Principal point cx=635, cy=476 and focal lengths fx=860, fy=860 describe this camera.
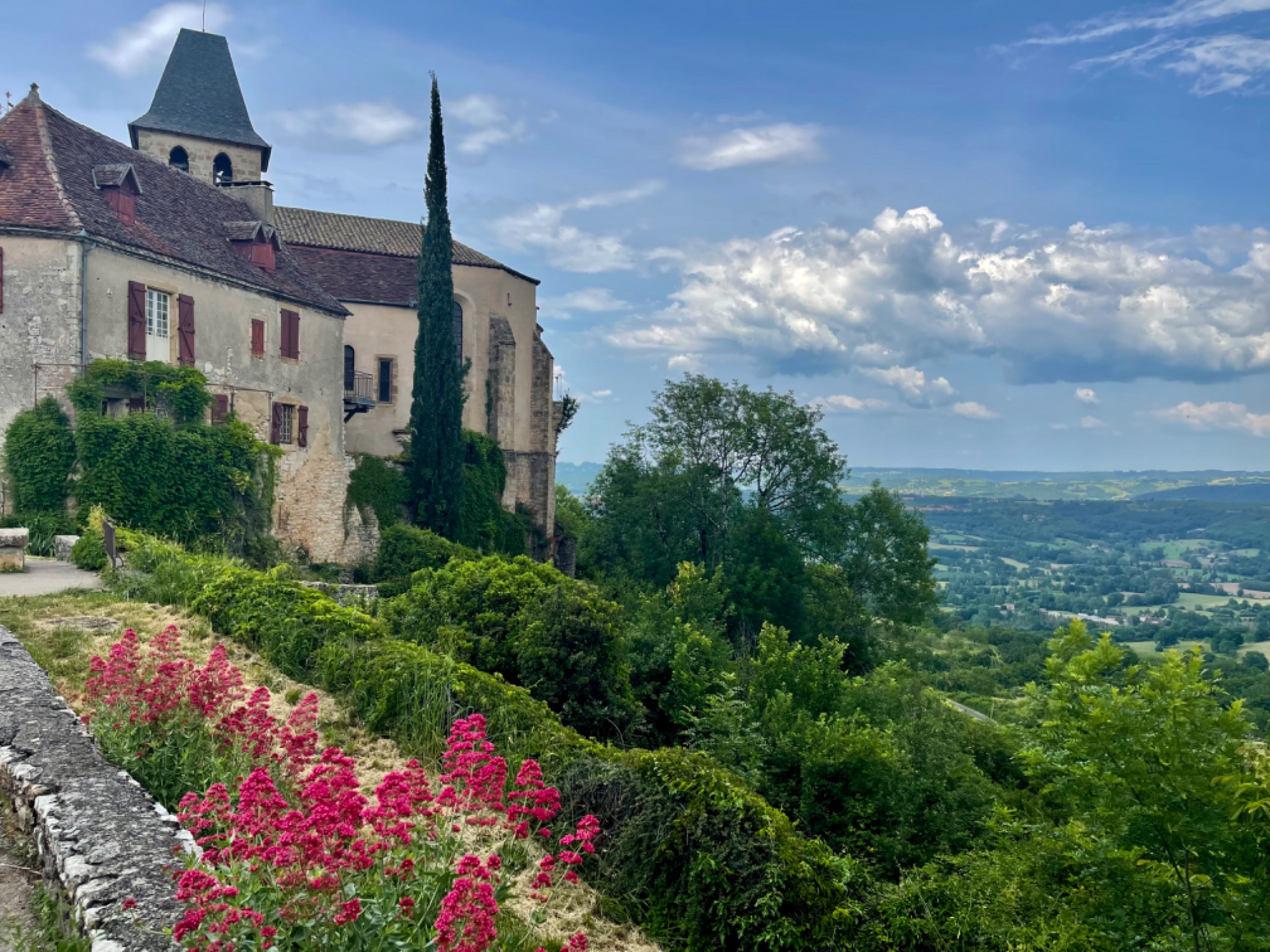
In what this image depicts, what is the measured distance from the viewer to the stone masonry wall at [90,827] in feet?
12.2

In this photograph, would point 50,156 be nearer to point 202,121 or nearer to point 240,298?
point 240,298

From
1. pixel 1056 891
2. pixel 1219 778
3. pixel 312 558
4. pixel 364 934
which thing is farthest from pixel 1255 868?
pixel 312 558

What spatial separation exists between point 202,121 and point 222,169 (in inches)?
72.8

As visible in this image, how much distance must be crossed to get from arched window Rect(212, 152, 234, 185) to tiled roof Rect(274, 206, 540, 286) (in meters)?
2.88

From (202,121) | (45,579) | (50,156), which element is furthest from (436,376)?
(45,579)

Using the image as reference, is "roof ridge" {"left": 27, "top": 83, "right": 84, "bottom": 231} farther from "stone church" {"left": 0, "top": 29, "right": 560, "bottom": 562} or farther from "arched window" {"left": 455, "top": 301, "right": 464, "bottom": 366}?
"arched window" {"left": 455, "top": 301, "right": 464, "bottom": 366}

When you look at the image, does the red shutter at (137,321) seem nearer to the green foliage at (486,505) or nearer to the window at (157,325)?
the window at (157,325)

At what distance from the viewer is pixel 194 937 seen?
3.26 metres

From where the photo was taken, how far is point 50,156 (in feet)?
63.4

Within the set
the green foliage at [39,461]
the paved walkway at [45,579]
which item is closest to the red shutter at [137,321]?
the green foliage at [39,461]

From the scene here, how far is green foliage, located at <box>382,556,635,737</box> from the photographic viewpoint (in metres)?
11.6

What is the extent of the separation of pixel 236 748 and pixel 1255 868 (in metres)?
7.60

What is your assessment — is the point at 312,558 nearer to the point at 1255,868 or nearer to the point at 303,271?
the point at 303,271

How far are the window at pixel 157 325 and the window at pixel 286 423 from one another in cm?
449
